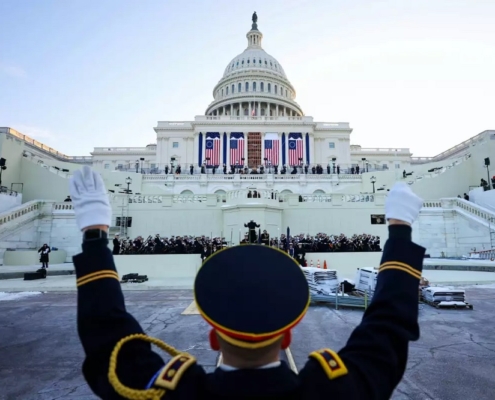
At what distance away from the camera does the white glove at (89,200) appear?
1.73 metres

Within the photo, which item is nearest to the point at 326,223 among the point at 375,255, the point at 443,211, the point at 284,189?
the point at 375,255

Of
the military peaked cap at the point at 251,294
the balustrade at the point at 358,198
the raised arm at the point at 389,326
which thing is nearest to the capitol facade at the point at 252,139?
the balustrade at the point at 358,198

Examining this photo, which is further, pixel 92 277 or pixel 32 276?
pixel 32 276

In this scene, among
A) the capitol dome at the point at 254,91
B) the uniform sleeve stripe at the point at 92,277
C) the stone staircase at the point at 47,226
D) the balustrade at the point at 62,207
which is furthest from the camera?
the capitol dome at the point at 254,91

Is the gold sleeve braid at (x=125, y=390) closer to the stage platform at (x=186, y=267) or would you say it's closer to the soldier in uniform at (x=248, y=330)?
the soldier in uniform at (x=248, y=330)

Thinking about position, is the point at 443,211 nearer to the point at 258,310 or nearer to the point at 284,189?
the point at 284,189

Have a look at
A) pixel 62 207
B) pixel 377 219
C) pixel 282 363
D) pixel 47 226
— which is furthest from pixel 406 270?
pixel 62 207

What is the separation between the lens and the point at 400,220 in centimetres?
182

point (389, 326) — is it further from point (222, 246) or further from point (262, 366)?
point (222, 246)

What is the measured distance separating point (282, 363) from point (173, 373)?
1.46 ft

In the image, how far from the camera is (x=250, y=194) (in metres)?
26.6

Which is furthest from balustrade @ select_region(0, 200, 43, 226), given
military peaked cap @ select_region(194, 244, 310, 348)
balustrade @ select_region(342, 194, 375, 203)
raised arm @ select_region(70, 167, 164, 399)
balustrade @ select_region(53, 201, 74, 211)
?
military peaked cap @ select_region(194, 244, 310, 348)

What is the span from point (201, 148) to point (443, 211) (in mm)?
46825

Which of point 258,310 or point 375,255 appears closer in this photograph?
point 258,310
